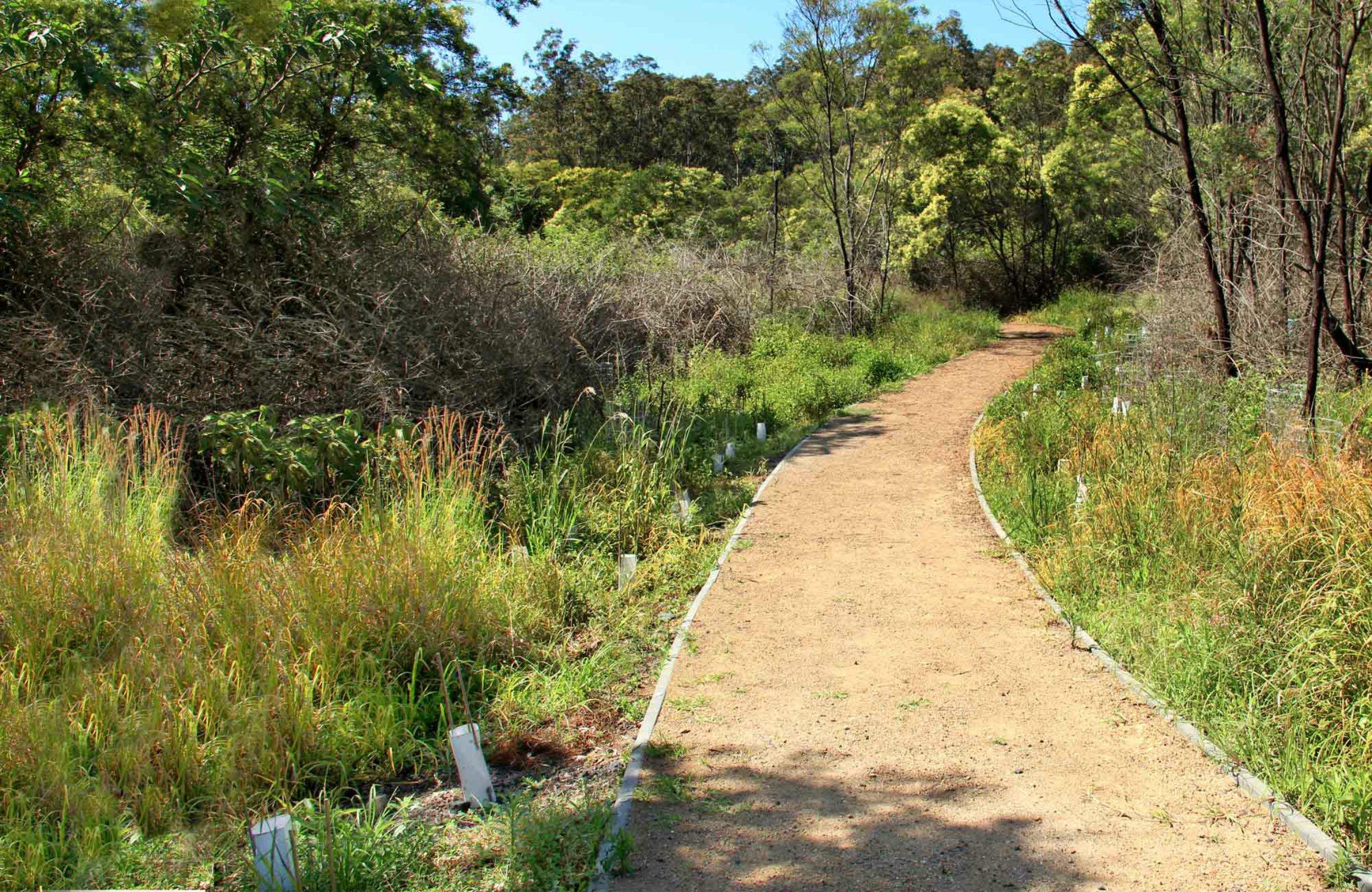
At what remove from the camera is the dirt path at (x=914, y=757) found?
11.3ft

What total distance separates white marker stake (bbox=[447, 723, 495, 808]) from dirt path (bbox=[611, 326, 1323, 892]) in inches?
25.2

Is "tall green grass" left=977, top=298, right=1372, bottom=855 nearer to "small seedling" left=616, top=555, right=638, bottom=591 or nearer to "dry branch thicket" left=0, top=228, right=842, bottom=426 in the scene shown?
"small seedling" left=616, top=555, right=638, bottom=591

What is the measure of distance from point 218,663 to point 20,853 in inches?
43.8

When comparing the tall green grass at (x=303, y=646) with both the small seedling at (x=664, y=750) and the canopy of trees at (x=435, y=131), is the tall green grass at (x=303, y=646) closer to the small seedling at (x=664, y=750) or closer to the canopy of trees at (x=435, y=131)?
the small seedling at (x=664, y=750)

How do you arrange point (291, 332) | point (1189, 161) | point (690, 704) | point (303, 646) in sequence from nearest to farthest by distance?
point (303, 646) < point (690, 704) < point (1189, 161) < point (291, 332)

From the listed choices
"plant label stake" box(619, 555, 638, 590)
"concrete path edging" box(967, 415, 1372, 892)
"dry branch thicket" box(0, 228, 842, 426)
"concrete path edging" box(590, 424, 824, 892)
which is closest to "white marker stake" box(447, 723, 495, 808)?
"concrete path edging" box(590, 424, 824, 892)

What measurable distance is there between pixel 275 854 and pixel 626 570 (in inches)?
136

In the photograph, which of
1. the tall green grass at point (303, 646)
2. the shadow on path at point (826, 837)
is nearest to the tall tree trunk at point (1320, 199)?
the shadow on path at point (826, 837)

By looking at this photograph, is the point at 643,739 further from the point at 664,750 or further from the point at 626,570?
the point at 626,570

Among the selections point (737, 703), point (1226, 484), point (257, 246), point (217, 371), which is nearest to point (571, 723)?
point (737, 703)

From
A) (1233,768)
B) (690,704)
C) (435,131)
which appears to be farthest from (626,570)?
(435,131)

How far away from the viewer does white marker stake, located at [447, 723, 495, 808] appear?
3.93 metres

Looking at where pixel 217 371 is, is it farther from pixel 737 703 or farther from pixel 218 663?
pixel 737 703

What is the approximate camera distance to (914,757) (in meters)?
4.25
